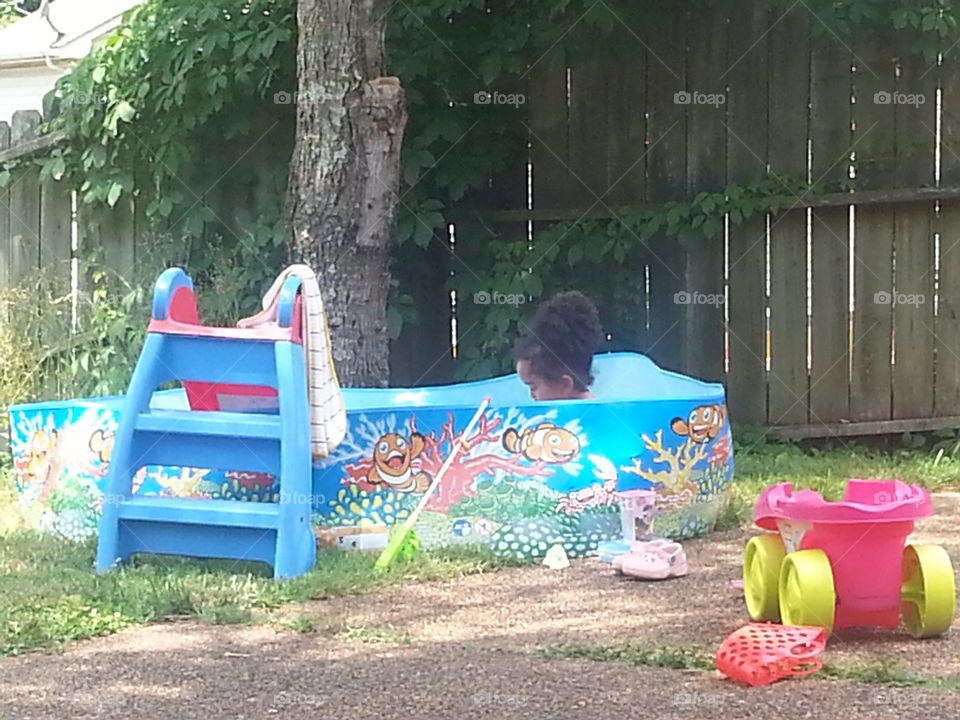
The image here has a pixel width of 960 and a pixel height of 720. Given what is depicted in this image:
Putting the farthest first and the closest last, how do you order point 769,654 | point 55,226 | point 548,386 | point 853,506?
point 55,226 → point 548,386 → point 853,506 → point 769,654

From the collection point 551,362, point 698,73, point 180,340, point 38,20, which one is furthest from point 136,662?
point 38,20

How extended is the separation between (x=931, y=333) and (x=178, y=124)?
3.93 m

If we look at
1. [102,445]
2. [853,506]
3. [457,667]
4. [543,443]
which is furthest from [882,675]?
[102,445]

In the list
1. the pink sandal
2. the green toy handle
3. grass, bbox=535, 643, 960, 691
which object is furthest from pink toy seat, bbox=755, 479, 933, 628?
the green toy handle

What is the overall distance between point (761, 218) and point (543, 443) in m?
2.84

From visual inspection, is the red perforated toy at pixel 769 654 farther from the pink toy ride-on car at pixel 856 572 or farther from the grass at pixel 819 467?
the grass at pixel 819 467

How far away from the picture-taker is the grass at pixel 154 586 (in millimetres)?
3682

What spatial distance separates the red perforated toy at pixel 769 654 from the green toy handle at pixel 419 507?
1.49 meters

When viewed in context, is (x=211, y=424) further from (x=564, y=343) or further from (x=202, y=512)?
(x=564, y=343)

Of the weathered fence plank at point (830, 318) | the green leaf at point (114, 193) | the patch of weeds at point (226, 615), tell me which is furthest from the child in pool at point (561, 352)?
the green leaf at point (114, 193)

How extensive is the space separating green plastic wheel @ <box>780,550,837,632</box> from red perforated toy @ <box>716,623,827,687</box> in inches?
5.1

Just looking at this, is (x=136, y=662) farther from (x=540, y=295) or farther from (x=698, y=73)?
(x=698, y=73)

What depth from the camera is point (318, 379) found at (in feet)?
15.0

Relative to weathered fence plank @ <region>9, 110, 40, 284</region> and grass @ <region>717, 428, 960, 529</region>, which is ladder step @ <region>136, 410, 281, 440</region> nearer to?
grass @ <region>717, 428, 960, 529</region>
